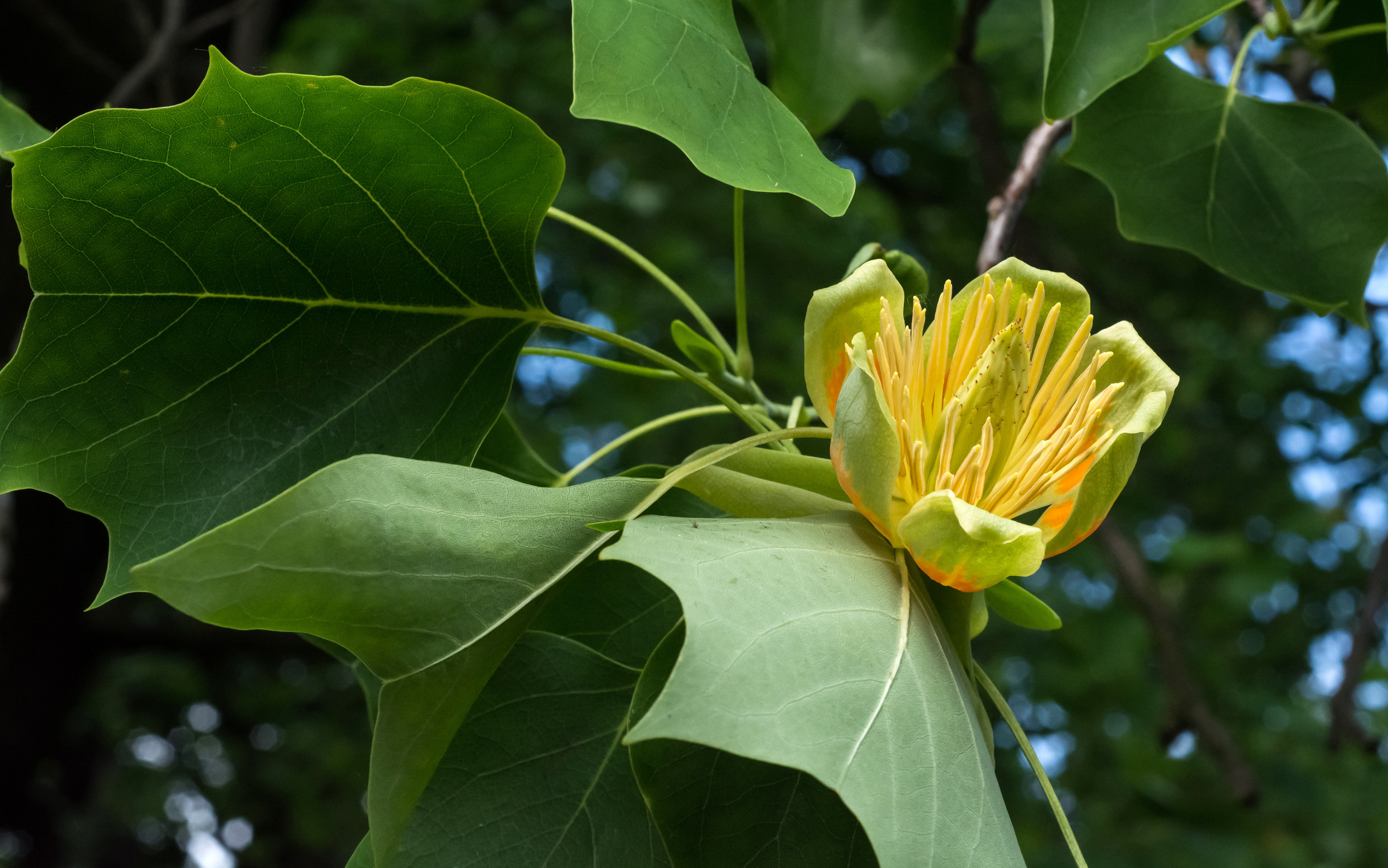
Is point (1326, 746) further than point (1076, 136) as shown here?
Yes

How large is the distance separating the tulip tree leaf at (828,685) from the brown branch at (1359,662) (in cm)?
177

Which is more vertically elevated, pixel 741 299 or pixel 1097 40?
pixel 1097 40

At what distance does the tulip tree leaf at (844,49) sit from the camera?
1413 mm

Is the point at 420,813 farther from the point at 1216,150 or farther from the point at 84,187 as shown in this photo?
the point at 1216,150

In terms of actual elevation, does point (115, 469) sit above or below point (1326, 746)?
above

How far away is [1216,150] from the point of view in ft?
4.29

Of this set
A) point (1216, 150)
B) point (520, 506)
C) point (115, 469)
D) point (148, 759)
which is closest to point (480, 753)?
point (520, 506)

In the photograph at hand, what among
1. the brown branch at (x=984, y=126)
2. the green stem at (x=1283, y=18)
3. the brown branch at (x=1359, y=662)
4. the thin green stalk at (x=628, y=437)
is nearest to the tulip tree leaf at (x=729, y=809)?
the thin green stalk at (x=628, y=437)

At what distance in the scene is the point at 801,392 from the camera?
13.5 feet

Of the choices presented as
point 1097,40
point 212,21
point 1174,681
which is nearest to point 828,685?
point 1097,40

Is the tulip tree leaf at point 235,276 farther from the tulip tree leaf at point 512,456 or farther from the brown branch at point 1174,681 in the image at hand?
the brown branch at point 1174,681

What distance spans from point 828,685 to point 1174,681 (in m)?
1.81

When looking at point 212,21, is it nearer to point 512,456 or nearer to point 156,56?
point 156,56

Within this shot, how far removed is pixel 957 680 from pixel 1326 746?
6.44 ft
